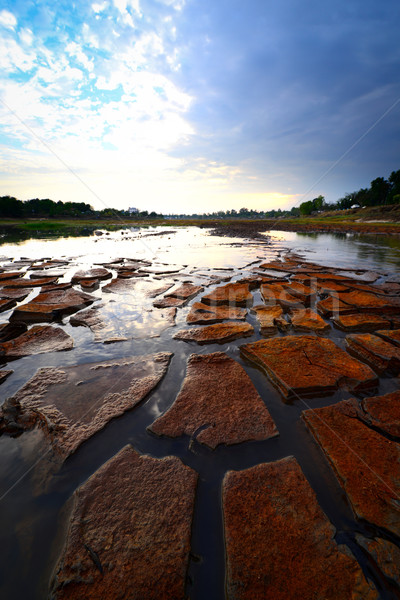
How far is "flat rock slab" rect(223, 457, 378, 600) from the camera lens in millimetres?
834

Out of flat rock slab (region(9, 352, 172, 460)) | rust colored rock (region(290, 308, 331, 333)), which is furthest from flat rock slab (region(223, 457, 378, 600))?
rust colored rock (region(290, 308, 331, 333))

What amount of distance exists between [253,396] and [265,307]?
74.1 inches

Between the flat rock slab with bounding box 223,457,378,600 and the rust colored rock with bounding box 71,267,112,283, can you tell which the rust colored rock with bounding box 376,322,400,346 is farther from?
the rust colored rock with bounding box 71,267,112,283

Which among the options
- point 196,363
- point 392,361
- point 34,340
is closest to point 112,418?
point 196,363

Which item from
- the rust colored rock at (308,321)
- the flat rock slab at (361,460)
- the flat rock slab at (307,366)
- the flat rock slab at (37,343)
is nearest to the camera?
the flat rock slab at (361,460)

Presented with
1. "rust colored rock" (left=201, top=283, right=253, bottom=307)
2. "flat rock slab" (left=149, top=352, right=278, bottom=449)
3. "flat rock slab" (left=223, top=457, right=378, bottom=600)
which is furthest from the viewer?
"rust colored rock" (left=201, top=283, right=253, bottom=307)

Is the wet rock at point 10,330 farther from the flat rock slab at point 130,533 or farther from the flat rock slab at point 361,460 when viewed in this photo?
the flat rock slab at point 361,460

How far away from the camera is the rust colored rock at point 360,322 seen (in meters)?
2.87

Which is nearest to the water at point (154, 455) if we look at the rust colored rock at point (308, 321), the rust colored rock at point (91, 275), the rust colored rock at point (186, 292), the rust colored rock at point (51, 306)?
the rust colored rock at point (308, 321)

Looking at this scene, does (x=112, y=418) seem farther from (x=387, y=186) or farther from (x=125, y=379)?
(x=387, y=186)

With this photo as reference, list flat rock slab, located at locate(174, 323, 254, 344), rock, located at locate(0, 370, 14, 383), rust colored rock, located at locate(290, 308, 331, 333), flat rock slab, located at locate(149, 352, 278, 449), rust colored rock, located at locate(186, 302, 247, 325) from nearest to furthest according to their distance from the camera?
flat rock slab, located at locate(149, 352, 278, 449) → rock, located at locate(0, 370, 14, 383) → flat rock slab, located at locate(174, 323, 254, 344) → rust colored rock, located at locate(290, 308, 331, 333) → rust colored rock, located at locate(186, 302, 247, 325)

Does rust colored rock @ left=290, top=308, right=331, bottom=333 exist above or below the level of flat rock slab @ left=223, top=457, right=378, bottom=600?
above

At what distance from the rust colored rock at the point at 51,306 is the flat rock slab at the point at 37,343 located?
0.46m

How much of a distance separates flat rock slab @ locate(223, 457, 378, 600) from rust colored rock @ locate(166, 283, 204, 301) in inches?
115
